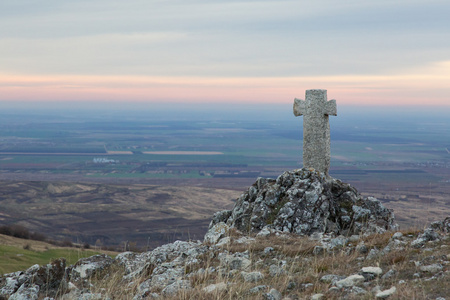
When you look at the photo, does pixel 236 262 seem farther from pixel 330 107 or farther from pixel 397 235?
pixel 330 107

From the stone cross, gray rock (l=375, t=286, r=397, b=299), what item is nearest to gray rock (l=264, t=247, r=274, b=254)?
gray rock (l=375, t=286, r=397, b=299)

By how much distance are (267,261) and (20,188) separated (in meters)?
108

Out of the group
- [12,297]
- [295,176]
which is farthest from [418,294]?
[295,176]

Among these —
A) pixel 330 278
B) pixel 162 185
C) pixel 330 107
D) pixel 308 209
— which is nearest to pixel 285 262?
pixel 330 278

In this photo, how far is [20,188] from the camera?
104625 mm

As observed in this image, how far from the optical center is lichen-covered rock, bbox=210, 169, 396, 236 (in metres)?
12.2

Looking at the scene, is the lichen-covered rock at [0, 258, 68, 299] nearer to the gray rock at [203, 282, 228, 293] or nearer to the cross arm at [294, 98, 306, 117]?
the gray rock at [203, 282, 228, 293]

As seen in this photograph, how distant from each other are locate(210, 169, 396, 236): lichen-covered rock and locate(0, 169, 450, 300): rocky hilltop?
0.03 m

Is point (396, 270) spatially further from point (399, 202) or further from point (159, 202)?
point (159, 202)

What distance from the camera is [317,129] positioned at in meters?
15.3

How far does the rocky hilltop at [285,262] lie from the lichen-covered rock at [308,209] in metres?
0.03

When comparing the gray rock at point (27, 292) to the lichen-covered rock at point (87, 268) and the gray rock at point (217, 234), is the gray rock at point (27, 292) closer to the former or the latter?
the lichen-covered rock at point (87, 268)

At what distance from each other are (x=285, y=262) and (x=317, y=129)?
8203 mm

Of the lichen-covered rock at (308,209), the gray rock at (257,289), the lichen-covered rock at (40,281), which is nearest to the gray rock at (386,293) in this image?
the gray rock at (257,289)
